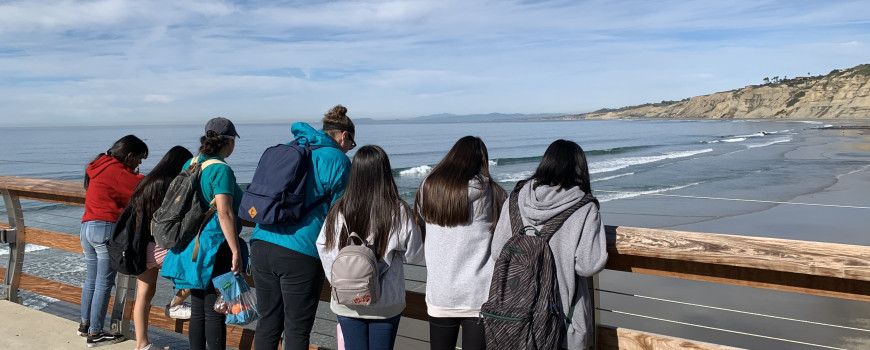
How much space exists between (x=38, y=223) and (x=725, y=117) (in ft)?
434

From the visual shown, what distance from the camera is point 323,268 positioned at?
304 centimetres

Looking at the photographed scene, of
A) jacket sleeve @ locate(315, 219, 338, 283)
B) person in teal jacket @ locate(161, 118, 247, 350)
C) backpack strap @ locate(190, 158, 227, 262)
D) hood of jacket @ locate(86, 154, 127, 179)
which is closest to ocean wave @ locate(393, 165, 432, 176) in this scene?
hood of jacket @ locate(86, 154, 127, 179)

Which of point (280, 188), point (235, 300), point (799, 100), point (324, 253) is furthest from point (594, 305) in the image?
point (799, 100)

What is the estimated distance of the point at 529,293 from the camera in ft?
8.10

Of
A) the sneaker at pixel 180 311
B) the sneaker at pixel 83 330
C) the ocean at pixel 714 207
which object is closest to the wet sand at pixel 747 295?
the ocean at pixel 714 207

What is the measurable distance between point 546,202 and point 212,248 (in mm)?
1814

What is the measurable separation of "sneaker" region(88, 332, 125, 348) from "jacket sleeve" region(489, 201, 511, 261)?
2896mm

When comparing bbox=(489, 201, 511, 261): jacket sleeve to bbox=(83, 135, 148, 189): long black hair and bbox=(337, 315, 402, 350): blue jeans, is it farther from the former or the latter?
bbox=(83, 135, 148, 189): long black hair

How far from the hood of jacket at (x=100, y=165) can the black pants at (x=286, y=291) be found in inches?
59.0

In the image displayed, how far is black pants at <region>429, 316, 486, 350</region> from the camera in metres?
2.78

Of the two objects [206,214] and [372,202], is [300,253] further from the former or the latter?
[206,214]

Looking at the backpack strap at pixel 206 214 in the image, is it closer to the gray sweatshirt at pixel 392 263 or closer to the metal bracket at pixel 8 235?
the gray sweatshirt at pixel 392 263

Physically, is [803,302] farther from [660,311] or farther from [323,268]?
[323,268]

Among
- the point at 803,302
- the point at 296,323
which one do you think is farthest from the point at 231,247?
the point at 803,302
